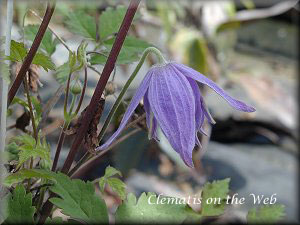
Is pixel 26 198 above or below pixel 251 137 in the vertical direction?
below

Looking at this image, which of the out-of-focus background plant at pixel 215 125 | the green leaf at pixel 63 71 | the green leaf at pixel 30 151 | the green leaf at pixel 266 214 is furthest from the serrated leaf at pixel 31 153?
the out-of-focus background plant at pixel 215 125

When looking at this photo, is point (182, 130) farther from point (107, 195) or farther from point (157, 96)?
point (107, 195)

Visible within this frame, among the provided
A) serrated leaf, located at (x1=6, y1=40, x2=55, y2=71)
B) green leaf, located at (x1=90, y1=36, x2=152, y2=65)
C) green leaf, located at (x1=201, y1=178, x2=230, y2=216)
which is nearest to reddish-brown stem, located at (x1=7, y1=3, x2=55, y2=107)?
serrated leaf, located at (x1=6, y1=40, x2=55, y2=71)

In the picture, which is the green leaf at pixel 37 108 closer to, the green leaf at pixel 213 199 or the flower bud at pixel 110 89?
the flower bud at pixel 110 89

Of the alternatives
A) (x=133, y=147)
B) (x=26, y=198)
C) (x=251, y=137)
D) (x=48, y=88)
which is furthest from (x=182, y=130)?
(x=251, y=137)

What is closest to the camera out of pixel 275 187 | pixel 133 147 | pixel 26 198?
pixel 26 198

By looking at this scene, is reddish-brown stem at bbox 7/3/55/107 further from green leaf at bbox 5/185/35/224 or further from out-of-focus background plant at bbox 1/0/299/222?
out-of-focus background plant at bbox 1/0/299/222

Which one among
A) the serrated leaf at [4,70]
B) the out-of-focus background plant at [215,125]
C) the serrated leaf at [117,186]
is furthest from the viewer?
the out-of-focus background plant at [215,125]
